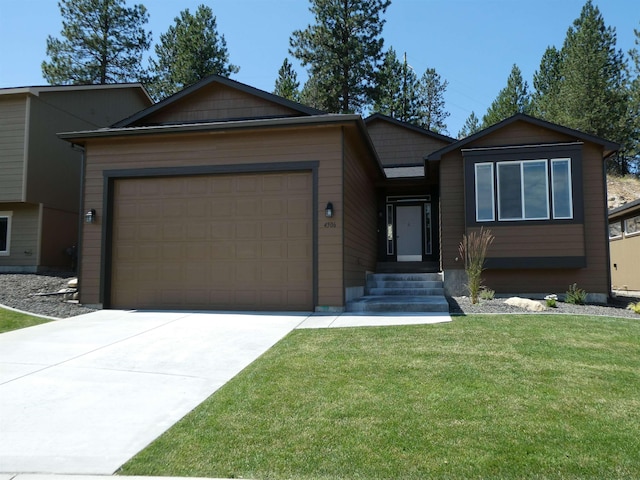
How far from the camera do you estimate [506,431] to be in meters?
3.26

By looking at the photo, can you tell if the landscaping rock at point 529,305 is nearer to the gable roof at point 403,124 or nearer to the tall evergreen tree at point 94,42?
the gable roof at point 403,124

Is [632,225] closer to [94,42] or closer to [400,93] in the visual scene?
[400,93]

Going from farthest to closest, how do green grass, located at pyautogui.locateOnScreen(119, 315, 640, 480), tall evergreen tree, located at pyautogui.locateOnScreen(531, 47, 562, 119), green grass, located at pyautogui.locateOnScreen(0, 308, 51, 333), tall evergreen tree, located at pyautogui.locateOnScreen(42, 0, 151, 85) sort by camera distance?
1. tall evergreen tree, located at pyautogui.locateOnScreen(531, 47, 562, 119)
2. tall evergreen tree, located at pyautogui.locateOnScreen(42, 0, 151, 85)
3. green grass, located at pyautogui.locateOnScreen(0, 308, 51, 333)
4. green grass, located at pyautogui.locateOnScreen(119, 315, 640, 480)

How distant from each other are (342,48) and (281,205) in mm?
19745

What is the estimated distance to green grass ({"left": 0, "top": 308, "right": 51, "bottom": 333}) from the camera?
7434mm

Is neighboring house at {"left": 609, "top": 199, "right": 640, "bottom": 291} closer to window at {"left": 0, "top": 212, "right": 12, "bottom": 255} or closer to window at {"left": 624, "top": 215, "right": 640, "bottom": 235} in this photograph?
window at {"left": 624, "top": 215, "right": 640, "bottom": 235}

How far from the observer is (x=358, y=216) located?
1105cm

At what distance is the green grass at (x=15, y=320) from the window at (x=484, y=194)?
9.64 meters

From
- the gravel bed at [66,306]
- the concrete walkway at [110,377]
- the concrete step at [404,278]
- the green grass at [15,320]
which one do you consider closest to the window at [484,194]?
the concrete step at [404,278]

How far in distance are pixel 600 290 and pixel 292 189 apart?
7.85m

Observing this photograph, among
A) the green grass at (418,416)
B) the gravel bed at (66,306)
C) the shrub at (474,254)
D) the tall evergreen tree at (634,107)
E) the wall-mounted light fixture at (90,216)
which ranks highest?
the tall evergreen tree at (634,107)

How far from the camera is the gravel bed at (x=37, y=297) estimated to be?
896cm

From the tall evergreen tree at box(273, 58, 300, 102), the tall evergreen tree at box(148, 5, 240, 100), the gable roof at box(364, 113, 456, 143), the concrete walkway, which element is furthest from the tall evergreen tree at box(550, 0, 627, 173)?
the concrete walkway

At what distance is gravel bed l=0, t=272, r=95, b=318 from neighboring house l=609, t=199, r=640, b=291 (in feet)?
52.1
